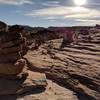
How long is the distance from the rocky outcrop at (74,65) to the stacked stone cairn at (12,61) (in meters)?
3.72

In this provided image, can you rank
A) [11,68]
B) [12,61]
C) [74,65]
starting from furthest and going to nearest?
1. [74,65]
2. [12,61]
3. [11,68]

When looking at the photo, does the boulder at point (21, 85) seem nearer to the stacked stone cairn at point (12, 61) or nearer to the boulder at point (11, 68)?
the stacked stone cairn at point (12, 61)

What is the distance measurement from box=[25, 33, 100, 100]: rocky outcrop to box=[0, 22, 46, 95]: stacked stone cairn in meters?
3.72

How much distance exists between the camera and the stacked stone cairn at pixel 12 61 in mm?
21781

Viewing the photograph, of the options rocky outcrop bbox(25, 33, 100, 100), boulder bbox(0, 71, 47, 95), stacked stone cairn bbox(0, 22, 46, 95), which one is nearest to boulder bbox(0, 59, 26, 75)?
stacked stone cairn bbox(0, 22, 46, 95)

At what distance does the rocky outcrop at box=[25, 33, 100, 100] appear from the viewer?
2248 cm

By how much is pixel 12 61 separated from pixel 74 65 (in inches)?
292

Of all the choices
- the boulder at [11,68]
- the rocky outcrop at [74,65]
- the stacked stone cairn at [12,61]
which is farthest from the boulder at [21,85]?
the rocky outcrop at [74,65]

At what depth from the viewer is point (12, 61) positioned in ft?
73.5

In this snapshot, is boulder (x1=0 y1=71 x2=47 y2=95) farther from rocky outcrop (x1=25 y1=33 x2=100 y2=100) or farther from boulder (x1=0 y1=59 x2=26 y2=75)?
rocky outcrop (x1=25 y1=33 x2=100 y2=100)

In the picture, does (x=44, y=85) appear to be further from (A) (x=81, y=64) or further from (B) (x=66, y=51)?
(B) (x=66, y=51)

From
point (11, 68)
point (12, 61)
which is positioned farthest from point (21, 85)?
point (12, 61)

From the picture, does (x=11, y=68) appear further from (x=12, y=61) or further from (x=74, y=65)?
(x=74, y=65)

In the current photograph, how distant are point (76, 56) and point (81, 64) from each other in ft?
9.62
